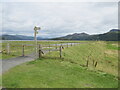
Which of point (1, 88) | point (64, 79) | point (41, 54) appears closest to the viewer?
point (1, 88)

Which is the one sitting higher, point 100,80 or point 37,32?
point 37,32

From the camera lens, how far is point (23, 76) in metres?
9.48

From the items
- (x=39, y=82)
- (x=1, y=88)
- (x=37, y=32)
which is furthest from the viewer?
(x=37, y=32)

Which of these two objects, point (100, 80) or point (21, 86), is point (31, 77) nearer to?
point (21, 86)

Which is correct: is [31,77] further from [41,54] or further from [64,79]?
[41,54]

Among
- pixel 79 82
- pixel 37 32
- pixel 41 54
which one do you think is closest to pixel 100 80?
pixel 79 82

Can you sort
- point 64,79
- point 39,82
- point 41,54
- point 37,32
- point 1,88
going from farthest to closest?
point 37,32, point 41,54, point 64,79, point 39,82, point 1,88

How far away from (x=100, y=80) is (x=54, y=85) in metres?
3.44

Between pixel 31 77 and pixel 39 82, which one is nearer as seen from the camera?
pixel 39 82

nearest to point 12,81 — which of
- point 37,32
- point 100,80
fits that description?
point 100,80

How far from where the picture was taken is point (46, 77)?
9.38 meters

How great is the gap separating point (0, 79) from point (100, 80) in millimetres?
6552

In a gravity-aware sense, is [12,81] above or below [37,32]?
below

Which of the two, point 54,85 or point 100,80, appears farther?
point 100,80
